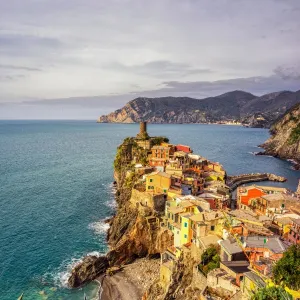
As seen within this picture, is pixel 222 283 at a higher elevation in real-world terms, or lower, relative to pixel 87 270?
higher

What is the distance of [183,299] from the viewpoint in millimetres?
29781

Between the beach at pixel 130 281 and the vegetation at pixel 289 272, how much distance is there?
20.5 m

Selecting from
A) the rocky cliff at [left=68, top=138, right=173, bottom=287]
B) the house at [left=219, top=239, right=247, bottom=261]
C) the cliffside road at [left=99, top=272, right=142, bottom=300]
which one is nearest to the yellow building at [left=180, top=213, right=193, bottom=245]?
the rocky cliff at [left=68, top=138, right=173, bottom=287]

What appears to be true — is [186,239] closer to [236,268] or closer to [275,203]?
[236,268]

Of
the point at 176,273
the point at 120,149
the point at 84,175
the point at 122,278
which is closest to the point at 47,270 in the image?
the point at 122,278

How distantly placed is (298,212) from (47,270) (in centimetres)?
3719

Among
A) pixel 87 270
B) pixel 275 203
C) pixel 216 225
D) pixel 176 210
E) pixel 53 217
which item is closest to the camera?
pixel 216 225

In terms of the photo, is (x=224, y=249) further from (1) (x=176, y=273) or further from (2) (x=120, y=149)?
(2) (x=120, y=149)

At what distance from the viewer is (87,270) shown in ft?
141

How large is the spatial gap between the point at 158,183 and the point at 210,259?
2272 centimetres

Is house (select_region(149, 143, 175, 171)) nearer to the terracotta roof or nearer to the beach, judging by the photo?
the terracotta roof

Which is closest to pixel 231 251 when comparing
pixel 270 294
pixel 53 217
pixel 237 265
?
pixel 237 265

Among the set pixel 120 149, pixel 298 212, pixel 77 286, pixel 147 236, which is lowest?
pixel 77 286

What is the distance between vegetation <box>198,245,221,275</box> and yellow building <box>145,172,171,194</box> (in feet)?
67.2
